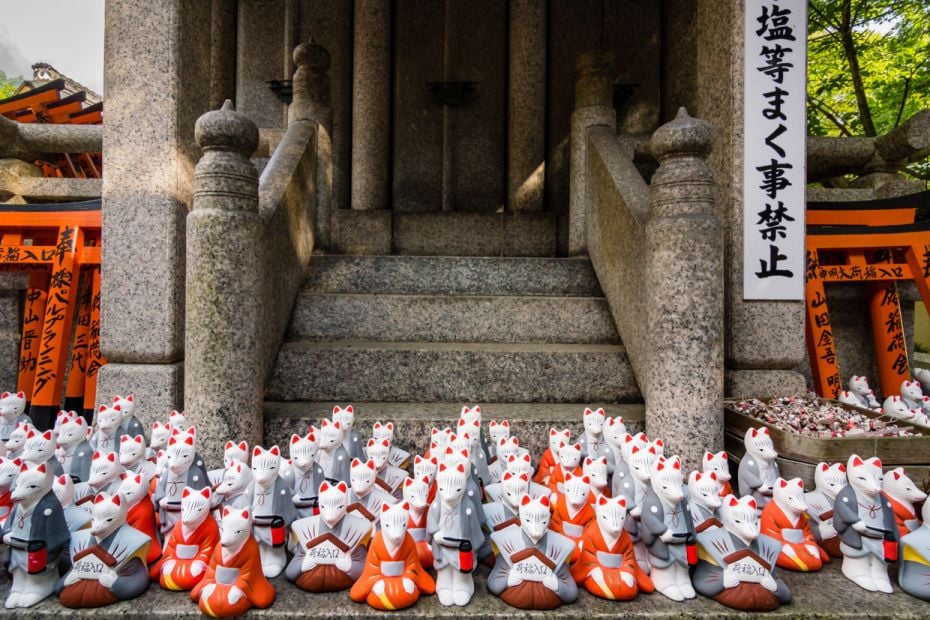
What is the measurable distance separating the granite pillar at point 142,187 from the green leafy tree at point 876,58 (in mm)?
12907

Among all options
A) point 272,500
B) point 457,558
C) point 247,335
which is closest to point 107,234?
point 247,335

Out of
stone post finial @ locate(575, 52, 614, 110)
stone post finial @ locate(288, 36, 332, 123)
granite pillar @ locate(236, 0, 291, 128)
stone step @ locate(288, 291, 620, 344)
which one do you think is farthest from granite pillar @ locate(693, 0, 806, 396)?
granite pillar @ locate(236, 0, 291, 128)

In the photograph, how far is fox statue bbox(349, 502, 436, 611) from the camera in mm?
2088

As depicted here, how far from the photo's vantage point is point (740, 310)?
3.91m

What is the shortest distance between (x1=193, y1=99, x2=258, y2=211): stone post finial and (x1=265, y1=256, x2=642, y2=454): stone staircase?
4.12ft

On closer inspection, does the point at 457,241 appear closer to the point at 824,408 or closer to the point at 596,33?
the point at 596,33

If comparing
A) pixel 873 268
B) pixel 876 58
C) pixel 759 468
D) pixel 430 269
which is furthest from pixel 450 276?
pixel 876 58

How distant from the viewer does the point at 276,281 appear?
3.92 metres

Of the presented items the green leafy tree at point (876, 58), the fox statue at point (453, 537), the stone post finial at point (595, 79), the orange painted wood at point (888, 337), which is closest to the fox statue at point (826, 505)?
the fox statue at point (453, 537)

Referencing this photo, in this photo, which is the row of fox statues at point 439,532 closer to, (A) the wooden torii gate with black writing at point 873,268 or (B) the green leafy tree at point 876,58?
(A) the wooden torii gate with black writing at point 873,268

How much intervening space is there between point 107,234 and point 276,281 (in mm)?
1284

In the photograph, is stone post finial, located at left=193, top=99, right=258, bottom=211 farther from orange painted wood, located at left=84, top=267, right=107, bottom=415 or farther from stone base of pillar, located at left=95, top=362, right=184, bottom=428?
orange painted wood, located at left=84, top=267, right=107, bottom=415

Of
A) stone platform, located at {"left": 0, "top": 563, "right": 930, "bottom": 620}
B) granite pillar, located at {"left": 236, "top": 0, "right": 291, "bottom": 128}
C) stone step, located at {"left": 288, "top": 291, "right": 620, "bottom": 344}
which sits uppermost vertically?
granite pillar, located at {"left": 236, "top": 0, "right": 291, "bottom": 128}

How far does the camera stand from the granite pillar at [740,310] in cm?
389
